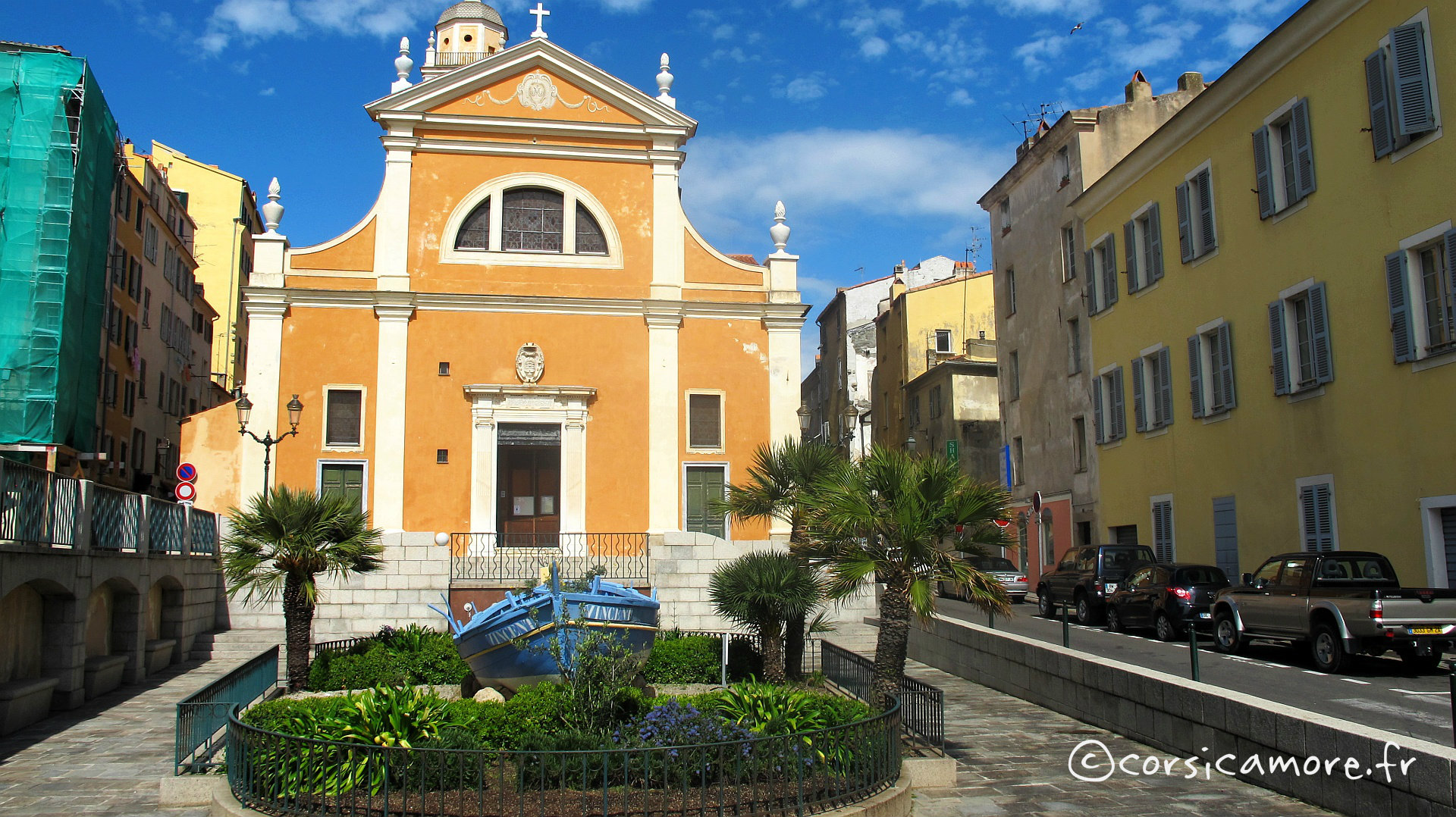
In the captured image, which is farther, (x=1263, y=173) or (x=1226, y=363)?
(x=1226, y=363)

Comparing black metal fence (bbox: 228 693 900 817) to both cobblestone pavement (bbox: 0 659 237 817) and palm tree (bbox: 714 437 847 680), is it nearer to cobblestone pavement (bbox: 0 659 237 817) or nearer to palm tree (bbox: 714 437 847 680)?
cobblestone pavement (bbox: 0 659 237 817)

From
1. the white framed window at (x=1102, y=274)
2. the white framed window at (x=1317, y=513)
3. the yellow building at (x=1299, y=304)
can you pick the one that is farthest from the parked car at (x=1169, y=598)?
the white framed window at (x=1102, y=274)

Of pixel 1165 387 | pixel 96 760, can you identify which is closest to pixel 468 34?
pixel 1165 387

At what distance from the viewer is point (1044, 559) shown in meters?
33.4

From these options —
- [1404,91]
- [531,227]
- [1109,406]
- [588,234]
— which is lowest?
[1109,406]

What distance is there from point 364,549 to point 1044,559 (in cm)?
2295

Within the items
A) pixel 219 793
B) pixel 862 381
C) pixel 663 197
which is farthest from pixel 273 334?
pixel 862 381

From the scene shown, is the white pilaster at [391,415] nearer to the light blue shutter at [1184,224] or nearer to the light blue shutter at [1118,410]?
the light blue shutter at [1118,410]

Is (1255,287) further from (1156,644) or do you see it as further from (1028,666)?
(1028,666)

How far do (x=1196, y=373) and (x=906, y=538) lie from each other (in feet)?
50.6

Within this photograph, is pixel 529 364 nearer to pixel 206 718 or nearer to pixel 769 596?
pixel 769 596

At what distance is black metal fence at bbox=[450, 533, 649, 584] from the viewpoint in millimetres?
22406

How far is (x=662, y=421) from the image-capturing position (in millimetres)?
26812

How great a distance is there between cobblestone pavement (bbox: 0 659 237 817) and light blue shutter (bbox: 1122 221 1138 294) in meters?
22.0
